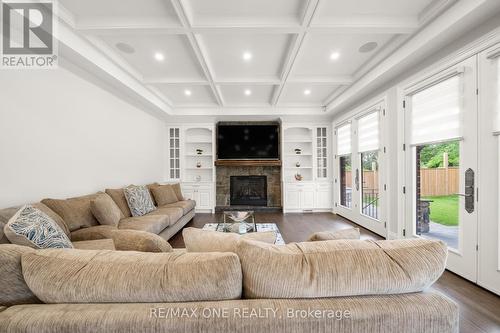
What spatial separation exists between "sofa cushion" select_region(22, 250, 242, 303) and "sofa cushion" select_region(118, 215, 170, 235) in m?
2.01

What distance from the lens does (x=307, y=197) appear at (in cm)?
614

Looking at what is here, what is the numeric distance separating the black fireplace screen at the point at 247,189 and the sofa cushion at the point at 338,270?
5539mm

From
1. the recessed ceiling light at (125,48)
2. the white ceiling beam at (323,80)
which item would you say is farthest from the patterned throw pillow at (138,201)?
the white ceiling beam at (323,80)

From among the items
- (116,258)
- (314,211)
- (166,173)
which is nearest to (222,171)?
(166,173)

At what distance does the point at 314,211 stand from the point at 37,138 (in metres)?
5.82

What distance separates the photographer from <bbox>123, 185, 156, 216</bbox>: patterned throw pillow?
11.7 ft

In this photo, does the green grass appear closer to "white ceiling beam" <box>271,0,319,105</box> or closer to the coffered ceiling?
the coffered ceiling

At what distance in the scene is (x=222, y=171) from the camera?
6.49 metres

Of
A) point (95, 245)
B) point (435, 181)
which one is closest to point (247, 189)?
point (435, 181)

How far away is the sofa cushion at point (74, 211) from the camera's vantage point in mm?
2411

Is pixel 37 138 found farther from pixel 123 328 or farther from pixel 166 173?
pixel 166 173

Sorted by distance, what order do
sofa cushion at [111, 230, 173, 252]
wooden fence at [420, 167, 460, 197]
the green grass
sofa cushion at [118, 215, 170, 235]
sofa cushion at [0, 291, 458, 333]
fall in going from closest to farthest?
sofa cushion at [0, 291, 458, 333], sofa cushion at [111, 230, 173, 252], sofa cushion at [118, 215, 170, 235], wooden fence at [420, 167, 460, 197], the green grass

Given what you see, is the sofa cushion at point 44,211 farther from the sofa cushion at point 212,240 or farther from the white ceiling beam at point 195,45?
the white ceiling beam at point 195,45

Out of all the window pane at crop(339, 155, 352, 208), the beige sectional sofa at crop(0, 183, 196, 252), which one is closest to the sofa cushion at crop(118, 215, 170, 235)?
the beige sectional sofa at crop(0, 183, 196, 252)
